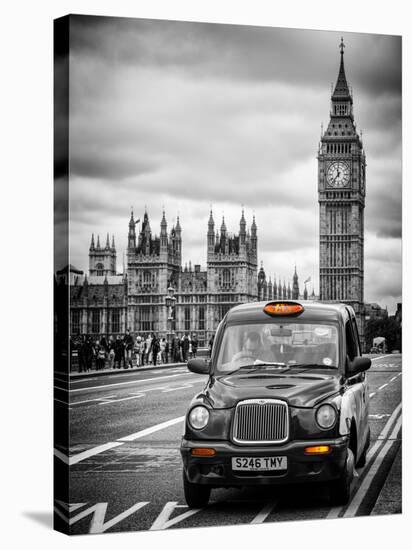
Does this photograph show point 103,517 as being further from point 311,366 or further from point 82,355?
point 311,366

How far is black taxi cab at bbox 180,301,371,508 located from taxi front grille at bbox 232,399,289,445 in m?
0.01

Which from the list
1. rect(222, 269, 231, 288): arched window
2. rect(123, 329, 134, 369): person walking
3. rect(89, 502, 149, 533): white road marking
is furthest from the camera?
rect(222, 269, 231, 288): arched window

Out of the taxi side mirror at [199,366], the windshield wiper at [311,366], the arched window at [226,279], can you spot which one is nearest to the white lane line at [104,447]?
the taxi side mirror at [199,366]

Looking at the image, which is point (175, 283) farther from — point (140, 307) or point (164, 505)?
point (164, 505)

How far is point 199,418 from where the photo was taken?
35.7 feet

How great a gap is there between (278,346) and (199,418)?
1.47m

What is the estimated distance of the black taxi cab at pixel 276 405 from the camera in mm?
10688

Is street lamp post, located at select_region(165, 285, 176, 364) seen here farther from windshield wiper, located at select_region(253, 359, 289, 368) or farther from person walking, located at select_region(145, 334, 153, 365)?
windshield wiper, located at select_region(253, 359, 289, 368)

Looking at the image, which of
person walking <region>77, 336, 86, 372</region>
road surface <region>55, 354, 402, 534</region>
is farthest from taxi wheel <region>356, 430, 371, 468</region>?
person walking <region>77, 336, 86, 372</region>

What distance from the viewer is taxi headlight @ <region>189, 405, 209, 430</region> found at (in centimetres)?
1084

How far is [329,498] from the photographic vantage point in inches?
459

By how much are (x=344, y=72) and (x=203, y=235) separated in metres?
3.55

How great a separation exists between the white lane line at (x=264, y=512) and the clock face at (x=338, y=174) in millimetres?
4515
